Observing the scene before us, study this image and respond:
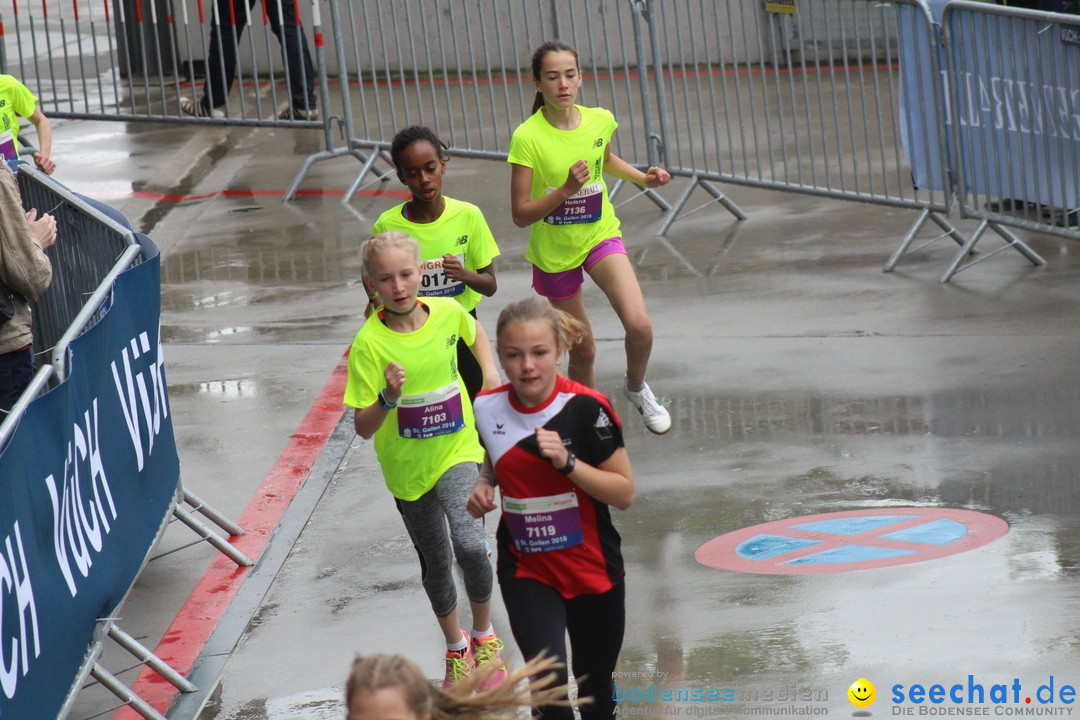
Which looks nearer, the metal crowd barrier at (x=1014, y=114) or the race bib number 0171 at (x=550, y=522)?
the race bib number 0171 at (x=550, y=522)

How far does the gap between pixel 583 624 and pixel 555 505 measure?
36cm

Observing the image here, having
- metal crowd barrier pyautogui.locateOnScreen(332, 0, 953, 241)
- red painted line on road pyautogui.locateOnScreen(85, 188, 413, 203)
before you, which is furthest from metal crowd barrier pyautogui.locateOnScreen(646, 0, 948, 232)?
red painted line on road pyautogui.locateOnScreen(85, 188, 413, 203)

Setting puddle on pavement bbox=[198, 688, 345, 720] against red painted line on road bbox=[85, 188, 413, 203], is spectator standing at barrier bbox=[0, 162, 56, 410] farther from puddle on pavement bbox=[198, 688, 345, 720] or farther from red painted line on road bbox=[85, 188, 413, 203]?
red painted line on road bbox=[85, 188, 413, 203]

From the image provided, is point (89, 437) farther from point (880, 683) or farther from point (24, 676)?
point (880, 683)

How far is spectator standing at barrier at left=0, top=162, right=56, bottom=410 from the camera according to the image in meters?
5.79

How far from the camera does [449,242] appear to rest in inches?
247

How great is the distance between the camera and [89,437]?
5031 mm

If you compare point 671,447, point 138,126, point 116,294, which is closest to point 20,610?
point 116,294

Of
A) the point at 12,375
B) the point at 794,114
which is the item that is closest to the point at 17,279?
the point at 12,375

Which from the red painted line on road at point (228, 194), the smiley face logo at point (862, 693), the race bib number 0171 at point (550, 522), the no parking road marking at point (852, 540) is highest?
the red painted line on road at point (228, 194)

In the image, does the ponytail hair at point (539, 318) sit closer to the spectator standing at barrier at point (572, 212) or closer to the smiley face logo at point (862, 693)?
the smiley face logo at point (862, 693)

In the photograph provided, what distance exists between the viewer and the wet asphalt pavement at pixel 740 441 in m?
5.27

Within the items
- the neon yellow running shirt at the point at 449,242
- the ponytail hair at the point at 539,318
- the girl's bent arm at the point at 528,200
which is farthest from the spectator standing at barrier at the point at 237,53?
the ponytail hair at the point at 539,318

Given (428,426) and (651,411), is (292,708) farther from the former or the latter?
(651,411)
